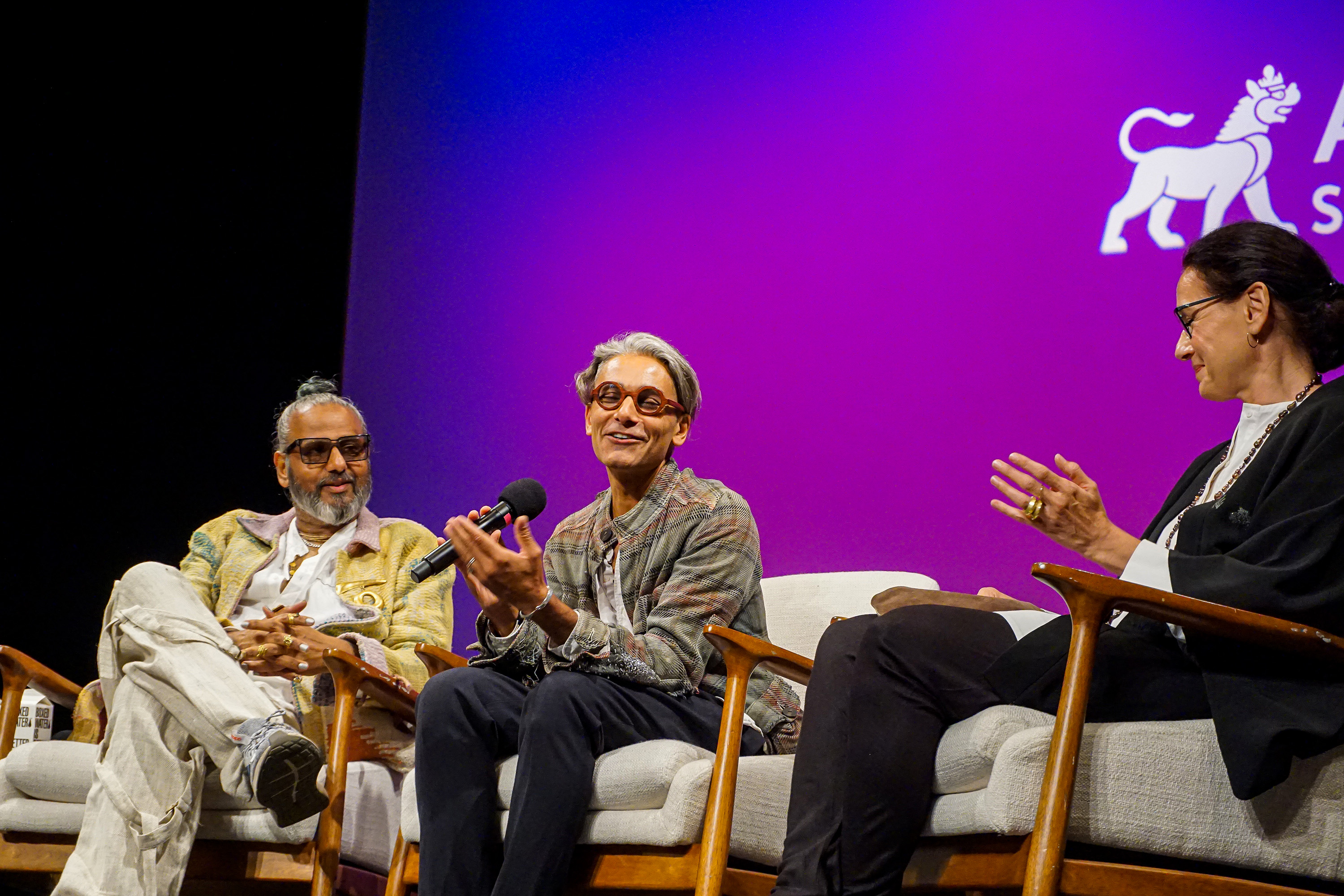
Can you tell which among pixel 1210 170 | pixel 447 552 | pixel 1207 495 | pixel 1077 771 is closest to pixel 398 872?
pixel 447 552

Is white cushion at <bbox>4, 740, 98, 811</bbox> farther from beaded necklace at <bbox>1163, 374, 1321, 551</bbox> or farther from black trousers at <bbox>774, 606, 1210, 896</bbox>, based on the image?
beaded necklace at <bbox>1163, 374, 1321, 551</bbox>

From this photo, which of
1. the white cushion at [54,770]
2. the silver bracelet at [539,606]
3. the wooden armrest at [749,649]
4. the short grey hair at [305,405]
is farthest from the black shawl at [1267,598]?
the short grey hair at [305,405]

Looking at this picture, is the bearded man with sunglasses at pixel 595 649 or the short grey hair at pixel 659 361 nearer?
the bearded man with sunglasses at pixel 595 649

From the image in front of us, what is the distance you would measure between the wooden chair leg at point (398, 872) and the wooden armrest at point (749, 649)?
2.60 feet

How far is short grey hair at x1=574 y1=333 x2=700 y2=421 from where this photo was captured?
277 centimetres

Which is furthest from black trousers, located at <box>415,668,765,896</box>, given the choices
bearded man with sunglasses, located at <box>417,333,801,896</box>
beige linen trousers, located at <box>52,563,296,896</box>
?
beige linen trousers, located at <box>52,563,296,896</box>

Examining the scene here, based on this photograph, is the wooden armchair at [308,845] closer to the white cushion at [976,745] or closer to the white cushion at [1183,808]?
the white cushion at [976,745]

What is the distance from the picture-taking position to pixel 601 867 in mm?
2207

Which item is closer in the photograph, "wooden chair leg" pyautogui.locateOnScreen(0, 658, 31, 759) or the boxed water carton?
"wooden chair leg" pyautogui.locateOnScreen(0, 658, 31, 759)

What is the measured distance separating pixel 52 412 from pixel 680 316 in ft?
6.73

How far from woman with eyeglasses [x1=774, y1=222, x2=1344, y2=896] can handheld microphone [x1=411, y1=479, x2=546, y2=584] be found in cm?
64

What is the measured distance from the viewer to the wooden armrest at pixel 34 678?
3.11 meters

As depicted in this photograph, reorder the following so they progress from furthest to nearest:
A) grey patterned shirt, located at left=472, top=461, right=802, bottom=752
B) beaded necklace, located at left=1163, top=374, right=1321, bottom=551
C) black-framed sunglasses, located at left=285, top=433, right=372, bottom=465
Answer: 1. black-framed sunglasses, located at left=285, top=433, right=372, bottom=465
2. grey patterned shirt, located at left=472, top=461, right=802, bottom=752
3. beaded necklace, located at left=1163, top=374, right=1321, bottom=551

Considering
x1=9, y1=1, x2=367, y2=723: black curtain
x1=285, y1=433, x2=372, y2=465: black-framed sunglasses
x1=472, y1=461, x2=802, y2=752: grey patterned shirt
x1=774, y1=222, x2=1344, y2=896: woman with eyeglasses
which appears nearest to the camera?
x1=774, y1=222, x2=1344, y2=896: woman with eyeglasses
